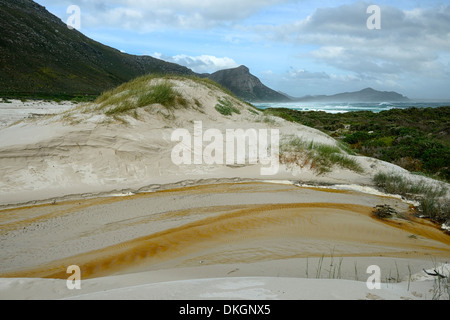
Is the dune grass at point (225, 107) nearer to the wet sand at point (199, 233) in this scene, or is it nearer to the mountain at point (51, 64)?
the wet sand at point (199, 233)

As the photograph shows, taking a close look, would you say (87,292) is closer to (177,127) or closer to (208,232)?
(208,232)

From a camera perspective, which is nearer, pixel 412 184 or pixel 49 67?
pixel 412 184

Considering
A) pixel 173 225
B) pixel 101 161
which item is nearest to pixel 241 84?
pixel 101 161

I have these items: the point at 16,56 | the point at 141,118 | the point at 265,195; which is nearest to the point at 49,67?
the point at 16,56

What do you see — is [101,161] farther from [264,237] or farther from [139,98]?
[264,237]

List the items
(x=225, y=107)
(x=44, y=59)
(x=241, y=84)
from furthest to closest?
(x=241, y=84) < (x=44, y=59) < (x=225, y=107)
